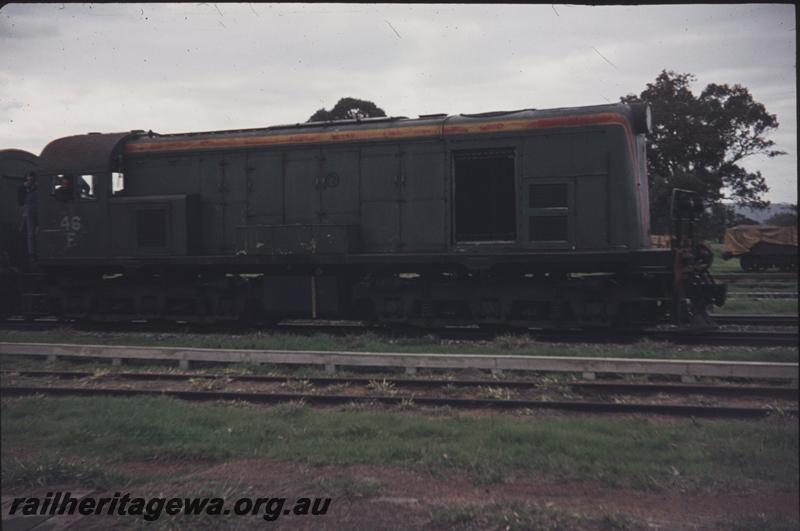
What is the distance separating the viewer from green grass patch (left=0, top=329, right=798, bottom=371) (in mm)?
8922

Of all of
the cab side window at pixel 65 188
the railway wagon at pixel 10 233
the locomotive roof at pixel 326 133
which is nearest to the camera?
the locomotive roof at pixel 326 133

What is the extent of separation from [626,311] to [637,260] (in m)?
1.04

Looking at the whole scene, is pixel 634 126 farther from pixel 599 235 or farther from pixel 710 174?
pixel 710 174

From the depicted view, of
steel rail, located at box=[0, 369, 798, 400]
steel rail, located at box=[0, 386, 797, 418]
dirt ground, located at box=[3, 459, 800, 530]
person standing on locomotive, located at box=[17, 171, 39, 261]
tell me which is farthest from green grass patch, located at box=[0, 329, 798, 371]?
dirt ground, located at box=[3, 459, 800, 530]

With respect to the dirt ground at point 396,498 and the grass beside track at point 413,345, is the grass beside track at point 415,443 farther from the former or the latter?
the grass beside track at point 413,345

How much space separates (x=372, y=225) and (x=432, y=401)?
17.5 ft

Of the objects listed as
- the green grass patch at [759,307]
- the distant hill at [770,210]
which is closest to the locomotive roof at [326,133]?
the distant hill at [770,210]

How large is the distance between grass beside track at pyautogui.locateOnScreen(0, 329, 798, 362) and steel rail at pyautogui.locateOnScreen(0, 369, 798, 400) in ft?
5.45

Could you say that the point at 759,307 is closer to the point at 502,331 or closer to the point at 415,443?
the point at 502,331

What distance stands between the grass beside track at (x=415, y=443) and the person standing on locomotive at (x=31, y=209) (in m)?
7.95

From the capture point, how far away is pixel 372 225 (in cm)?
1145

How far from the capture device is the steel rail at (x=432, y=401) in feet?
20.0

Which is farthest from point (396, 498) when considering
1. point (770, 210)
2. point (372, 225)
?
point (770, 210)

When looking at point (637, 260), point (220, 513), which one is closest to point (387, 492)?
point (220, 513)
